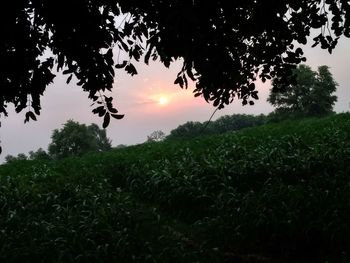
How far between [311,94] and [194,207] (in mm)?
49963

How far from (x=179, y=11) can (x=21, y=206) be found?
8.27m

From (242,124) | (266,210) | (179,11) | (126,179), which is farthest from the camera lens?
(242,124)

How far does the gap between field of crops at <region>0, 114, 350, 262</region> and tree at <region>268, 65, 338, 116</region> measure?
142 ft

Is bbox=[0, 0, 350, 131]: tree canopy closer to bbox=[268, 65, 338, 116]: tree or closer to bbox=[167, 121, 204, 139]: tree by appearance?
bbox=[268, 65, 338, 116]: tree

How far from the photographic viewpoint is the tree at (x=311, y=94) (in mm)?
56906

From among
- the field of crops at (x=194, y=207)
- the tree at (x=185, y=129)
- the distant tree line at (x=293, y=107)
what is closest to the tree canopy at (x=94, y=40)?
the field of crops at (x=194, y=207)

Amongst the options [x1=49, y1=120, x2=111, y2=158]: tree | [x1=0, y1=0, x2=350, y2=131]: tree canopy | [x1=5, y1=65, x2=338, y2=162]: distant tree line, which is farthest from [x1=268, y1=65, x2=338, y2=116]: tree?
[x1=0, y1=0, x2=350, y2=131]: tree canopy

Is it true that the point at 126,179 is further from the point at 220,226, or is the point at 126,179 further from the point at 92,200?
the point at 220,226

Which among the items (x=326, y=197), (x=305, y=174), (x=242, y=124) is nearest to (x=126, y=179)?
(x=305, y=174)

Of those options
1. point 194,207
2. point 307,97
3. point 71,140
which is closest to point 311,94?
point 307,97

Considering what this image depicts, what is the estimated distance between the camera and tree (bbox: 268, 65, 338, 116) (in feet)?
187

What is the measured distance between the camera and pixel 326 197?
8781 mm

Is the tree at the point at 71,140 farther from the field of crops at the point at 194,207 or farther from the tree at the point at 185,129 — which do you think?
the field of crops at the point at 194,207

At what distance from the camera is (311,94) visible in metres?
57.0
